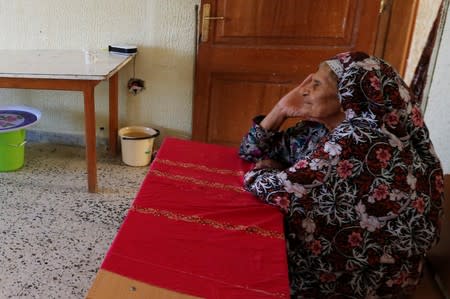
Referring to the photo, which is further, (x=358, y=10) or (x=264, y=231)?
(x=358, y=10)

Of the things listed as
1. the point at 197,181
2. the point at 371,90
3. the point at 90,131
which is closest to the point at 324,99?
the point at 371,90

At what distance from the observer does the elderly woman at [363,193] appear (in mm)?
1235

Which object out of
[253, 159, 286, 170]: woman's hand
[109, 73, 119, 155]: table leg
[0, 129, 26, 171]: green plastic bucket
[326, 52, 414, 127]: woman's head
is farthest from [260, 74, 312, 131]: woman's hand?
[0, 129, 26, 171]: green plastic bucket

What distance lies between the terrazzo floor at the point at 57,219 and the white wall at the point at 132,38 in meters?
0.41

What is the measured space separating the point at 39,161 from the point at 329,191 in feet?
7.24

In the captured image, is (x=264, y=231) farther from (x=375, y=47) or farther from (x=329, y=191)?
(x=375, y=47)

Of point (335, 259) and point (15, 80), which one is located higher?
point (15, 80)

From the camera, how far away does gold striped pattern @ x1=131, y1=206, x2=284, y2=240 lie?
4.03ft

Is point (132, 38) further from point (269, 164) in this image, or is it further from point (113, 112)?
point (269, 164)

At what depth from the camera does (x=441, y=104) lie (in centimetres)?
219

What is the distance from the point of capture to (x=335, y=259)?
52.4 inches

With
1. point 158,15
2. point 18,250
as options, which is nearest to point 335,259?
point 18,250

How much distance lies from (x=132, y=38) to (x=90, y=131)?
2.75ft

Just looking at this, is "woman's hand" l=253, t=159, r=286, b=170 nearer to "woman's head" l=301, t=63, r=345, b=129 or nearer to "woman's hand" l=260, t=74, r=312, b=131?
"woman's hand" l=260, t=74, r=312, b=131
